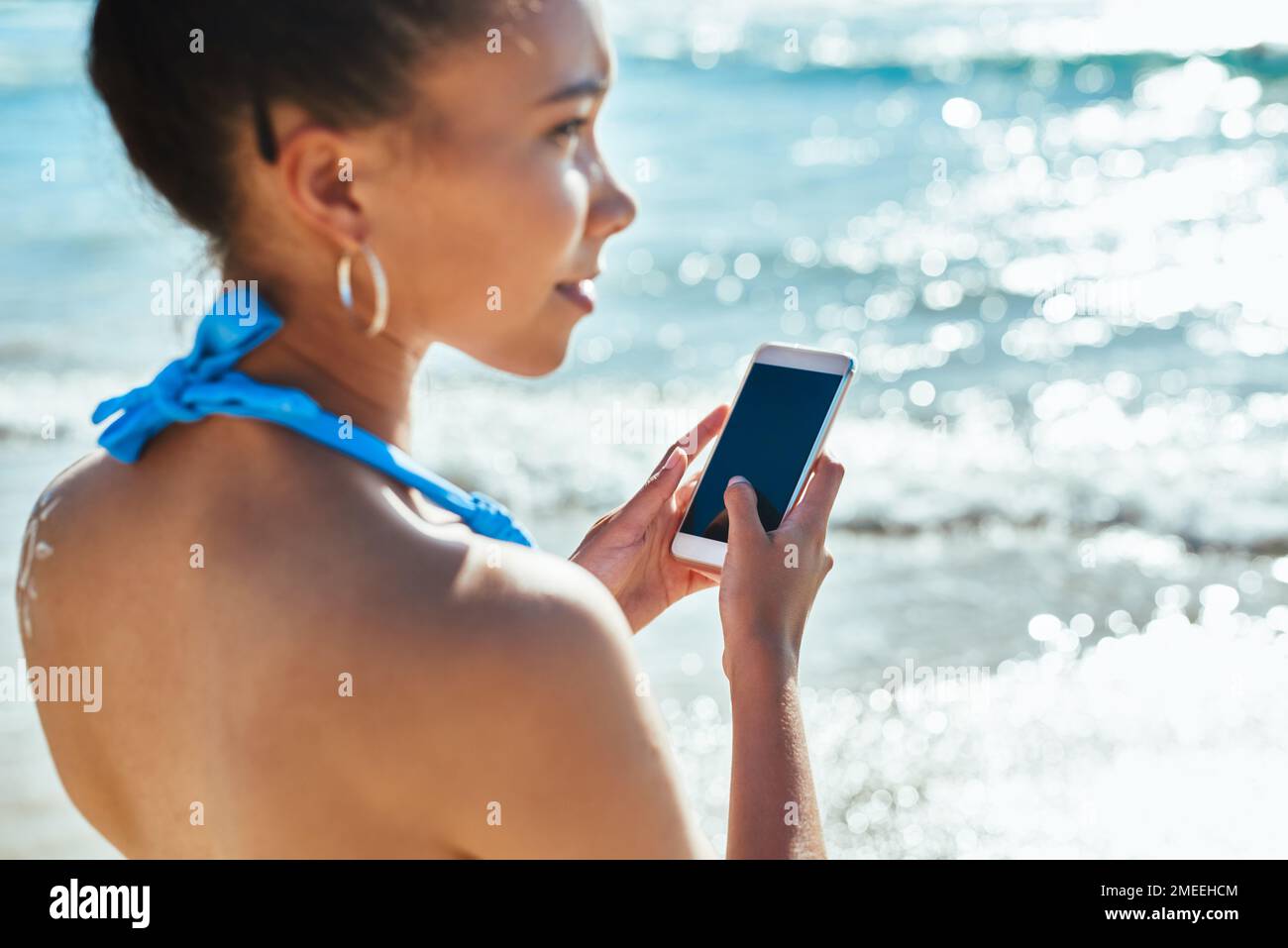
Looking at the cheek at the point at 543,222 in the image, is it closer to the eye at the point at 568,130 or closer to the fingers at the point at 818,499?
the eye at the point at 568,130

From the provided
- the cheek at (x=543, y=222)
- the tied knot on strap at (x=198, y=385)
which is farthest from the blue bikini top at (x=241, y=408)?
the cheek at (x=543, y=222)

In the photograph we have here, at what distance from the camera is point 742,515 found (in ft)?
6.15

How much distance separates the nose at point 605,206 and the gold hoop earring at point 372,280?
0.22 metres

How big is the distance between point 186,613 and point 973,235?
12541mm

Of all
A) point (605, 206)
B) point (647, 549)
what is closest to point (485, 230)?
point (605, 206)

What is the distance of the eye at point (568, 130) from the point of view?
4.24 feet

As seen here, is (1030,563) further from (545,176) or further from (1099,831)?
(545,176)

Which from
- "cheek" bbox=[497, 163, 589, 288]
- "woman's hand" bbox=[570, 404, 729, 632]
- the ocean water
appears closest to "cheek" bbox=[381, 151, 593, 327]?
"cheek" bbox=[497, 163, 589, 288]

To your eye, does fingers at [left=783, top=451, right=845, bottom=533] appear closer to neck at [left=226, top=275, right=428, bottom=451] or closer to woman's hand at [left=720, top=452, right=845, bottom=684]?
woman's hand at [left=720, top=452, right=845, bottom=684]

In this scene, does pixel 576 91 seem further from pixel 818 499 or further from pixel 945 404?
pixel 945 404

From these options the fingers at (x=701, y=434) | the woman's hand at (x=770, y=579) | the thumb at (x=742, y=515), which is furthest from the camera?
the fingers at (x=701, y=434)

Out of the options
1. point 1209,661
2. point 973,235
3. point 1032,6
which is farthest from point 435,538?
point 1032,6

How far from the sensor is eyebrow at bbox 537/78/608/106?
1265 millimetres

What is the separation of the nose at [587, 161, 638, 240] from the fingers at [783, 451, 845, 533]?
0.63 meters
